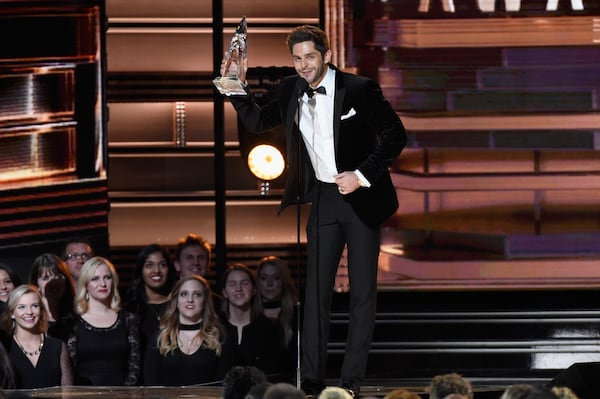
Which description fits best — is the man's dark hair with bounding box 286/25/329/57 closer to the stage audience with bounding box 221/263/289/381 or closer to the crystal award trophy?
the crystal award trophy

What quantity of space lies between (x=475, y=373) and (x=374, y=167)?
232cm

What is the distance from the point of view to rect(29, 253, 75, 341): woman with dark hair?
7.08m

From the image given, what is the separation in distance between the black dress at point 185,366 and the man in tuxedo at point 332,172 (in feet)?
3.65

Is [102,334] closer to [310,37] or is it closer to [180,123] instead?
[310,37]

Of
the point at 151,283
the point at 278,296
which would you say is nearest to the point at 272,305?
the point at 278,296

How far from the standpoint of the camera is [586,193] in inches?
334

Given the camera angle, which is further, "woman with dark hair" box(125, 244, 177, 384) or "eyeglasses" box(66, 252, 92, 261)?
"eyeglasses" box(66, 252, 92, 261)

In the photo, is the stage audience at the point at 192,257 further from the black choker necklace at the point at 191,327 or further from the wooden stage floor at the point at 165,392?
the wooden stage floor at the point at 165,392

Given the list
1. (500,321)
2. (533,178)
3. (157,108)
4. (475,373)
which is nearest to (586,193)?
(533,178)

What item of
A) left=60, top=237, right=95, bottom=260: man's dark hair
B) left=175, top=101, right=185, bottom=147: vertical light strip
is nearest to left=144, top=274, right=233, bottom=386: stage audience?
left=60, top=237, right=95, bottom=260: man's dark hair

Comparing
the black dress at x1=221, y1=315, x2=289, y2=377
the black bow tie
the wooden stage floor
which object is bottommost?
the black dress at x1=221, y1=315, x2=289, y2=377

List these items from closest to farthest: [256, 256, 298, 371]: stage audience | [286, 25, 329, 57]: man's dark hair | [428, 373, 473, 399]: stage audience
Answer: [428, 373, 473, 399]: stage audience, [286, 25, 329, 57]: man's dark hair, [256, 256, 298, 371]: stage audience

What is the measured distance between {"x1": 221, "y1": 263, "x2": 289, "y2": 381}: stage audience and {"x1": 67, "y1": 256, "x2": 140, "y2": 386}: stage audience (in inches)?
17.5

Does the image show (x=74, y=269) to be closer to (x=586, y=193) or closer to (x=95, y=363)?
(x=95, y=363)
